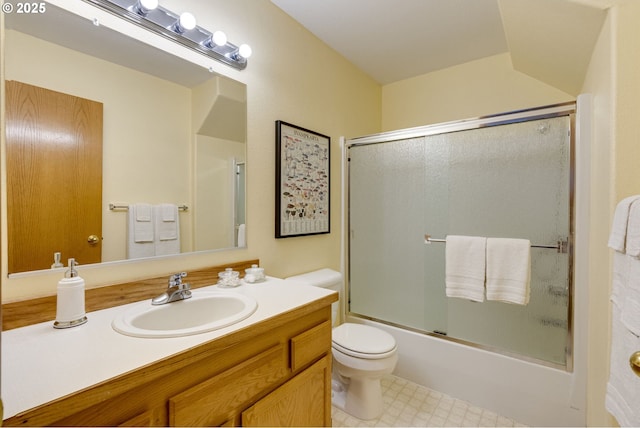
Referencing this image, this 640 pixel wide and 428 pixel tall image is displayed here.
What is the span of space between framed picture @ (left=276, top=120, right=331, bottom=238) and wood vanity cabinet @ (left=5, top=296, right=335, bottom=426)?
76 cm

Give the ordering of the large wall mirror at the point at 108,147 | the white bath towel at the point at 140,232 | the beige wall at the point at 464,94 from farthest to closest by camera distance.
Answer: the beige wall at the point at 464,94 < the white bath towel at the point at 140,232 < the large wall mirror at the point at 108,147

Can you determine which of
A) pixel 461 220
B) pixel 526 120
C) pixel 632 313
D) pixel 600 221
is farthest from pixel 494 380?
pixel 526 120

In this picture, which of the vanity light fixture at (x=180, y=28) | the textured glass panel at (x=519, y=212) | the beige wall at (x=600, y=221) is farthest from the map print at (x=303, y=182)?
the beige wall at (x=600, y=221)

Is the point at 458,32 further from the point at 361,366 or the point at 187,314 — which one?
the point at 187,314

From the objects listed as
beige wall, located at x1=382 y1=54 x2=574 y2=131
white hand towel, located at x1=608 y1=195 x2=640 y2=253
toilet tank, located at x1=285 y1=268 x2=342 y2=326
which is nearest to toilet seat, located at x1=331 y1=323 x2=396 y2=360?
toilet tank, located at x1=285 y1=268 x2=342 y2=326

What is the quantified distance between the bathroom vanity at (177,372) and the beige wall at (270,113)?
0.26 m

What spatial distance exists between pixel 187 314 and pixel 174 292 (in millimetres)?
103

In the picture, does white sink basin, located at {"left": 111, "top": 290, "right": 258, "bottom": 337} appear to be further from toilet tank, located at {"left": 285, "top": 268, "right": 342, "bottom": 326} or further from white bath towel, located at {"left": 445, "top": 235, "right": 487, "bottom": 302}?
white bath towel, located at {"left": 445, "top": 235, "right": 487, "bottom": 302}

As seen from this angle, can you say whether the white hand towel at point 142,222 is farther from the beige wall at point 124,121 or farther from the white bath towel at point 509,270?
the white bath towel at point 509,270

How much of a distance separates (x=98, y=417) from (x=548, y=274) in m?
2.04

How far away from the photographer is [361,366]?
1.67 meters

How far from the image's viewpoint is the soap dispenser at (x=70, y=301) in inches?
38.8

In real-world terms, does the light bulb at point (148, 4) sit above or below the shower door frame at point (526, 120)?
above

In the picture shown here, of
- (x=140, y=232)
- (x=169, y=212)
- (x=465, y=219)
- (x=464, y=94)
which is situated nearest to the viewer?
(x=140, y=232)
